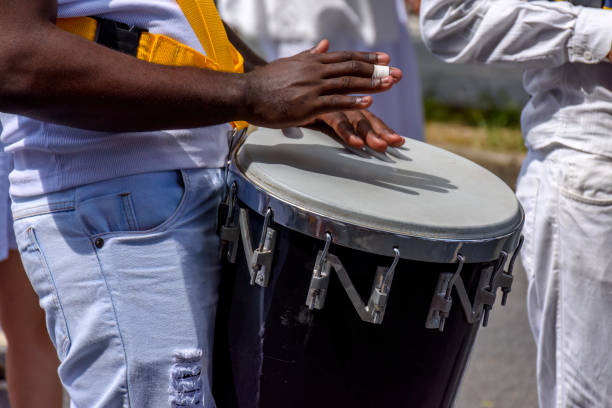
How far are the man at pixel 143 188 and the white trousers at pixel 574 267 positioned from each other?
647 mm

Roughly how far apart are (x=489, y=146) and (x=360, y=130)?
12.6ft

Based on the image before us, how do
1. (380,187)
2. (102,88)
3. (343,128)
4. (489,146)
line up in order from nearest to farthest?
(102,88) < (380,187) < (343,128) < (489,146)

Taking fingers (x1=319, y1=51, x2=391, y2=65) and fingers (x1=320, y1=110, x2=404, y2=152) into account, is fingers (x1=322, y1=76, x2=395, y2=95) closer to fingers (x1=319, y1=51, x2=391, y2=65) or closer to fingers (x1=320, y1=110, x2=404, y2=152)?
fingers (x1=319, y1=51, x2=391, y2=65)

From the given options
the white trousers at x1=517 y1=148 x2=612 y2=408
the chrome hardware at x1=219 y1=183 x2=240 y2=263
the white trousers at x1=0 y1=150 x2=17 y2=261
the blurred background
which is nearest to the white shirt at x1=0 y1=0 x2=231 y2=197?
the chrome hardware at x1=219 y1=183 x2=240 y2=263

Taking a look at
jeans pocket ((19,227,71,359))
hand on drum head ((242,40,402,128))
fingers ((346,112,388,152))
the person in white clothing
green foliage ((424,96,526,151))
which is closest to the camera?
hand on drum head ((242,40,402,128))

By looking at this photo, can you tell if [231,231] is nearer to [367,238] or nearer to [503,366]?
[367,238]

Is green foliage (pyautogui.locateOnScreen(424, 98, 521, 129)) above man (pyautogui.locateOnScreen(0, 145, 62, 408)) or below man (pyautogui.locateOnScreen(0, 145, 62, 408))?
below

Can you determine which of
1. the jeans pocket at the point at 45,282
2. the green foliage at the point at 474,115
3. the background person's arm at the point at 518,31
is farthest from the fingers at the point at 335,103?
the green foliage at the point at 474,115

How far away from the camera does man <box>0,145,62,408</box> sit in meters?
2.03

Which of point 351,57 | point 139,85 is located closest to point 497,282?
point 351,57

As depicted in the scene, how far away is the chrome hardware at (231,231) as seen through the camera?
137 cm

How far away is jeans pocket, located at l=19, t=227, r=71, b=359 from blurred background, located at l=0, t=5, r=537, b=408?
117 cm

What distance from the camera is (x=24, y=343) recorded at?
2.07 m

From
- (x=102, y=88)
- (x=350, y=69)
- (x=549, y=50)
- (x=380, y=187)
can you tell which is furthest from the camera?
(x=549, y=50)
